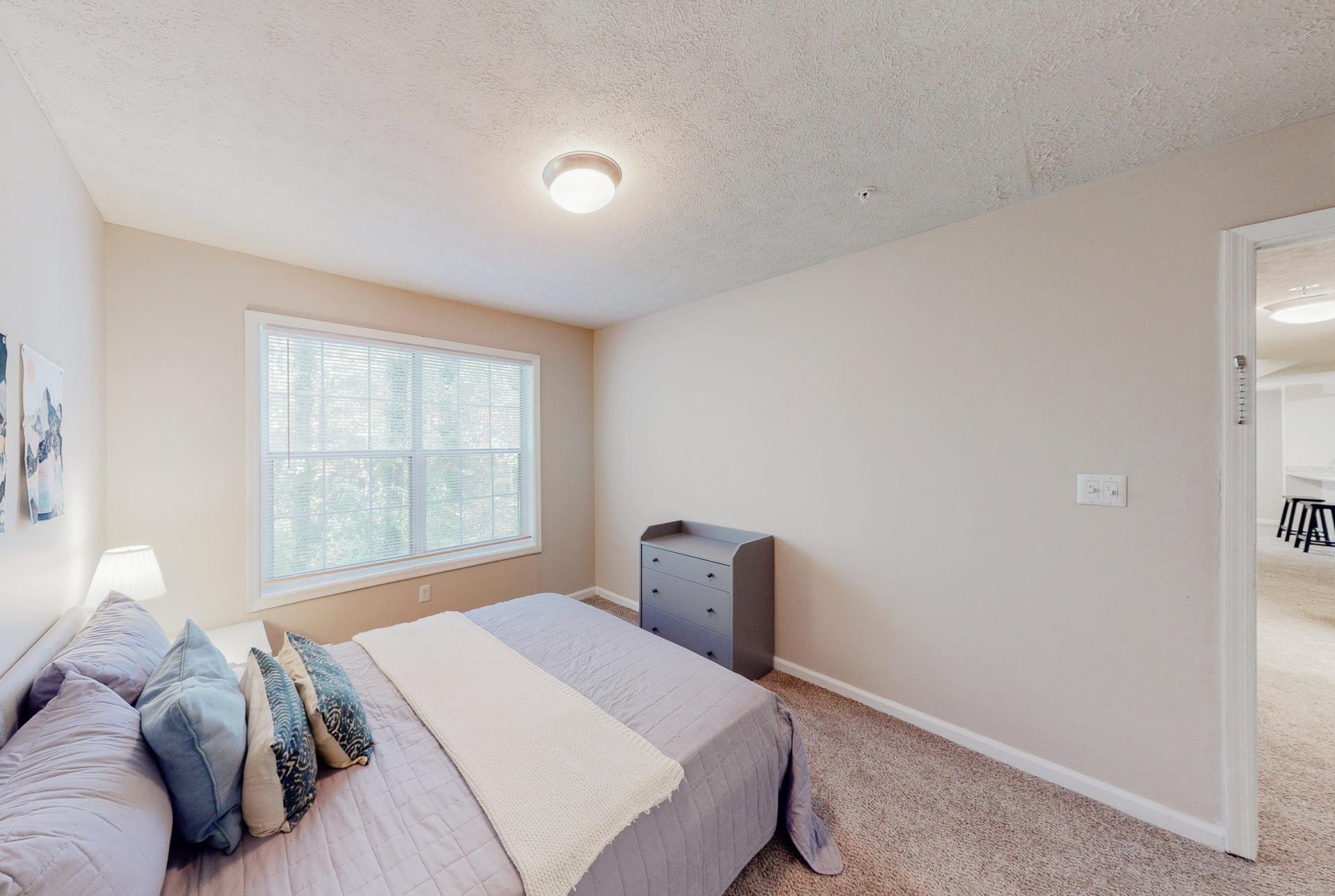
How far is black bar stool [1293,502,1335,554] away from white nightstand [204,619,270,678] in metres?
9.56

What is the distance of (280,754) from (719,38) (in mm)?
2098

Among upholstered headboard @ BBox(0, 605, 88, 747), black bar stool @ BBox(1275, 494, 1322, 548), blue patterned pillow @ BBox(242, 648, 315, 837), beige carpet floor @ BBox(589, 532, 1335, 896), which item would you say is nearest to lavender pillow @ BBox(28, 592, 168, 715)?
upholstered headboard @ BBox(0, 605, 88, 747)

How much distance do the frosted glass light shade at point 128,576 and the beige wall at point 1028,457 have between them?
2955 mm

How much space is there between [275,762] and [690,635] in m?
2.13

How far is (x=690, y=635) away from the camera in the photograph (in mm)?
2879

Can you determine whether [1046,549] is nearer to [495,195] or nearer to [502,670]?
[502,670]

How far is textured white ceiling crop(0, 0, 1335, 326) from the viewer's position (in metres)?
1.14

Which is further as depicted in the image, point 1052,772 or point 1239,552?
point 1052,772

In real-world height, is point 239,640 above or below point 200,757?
below

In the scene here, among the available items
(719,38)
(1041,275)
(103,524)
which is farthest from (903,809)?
(103,524)

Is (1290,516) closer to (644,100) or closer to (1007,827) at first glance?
(1007,827)

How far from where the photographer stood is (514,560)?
12.1 ft

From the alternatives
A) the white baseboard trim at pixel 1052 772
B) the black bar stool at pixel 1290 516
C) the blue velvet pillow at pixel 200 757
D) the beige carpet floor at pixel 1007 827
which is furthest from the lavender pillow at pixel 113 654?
the black bar stool at pixel 1290 516

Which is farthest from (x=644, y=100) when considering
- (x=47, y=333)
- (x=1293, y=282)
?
(x=1293, y=282)
